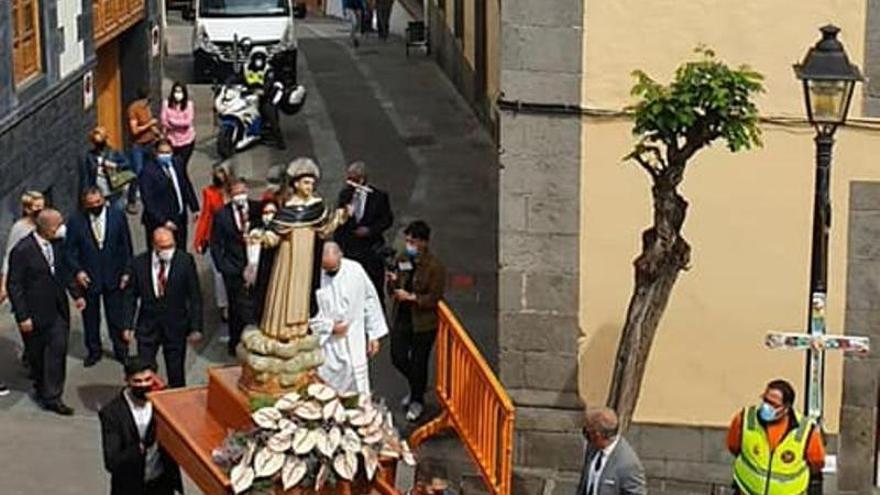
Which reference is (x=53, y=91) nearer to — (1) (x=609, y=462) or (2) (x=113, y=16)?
(2) (x=113, y=16)

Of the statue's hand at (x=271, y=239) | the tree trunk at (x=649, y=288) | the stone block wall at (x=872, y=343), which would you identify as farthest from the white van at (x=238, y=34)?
the statue's hand at (x=271, y=239)

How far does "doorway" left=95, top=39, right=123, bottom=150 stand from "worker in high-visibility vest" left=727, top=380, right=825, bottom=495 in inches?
561

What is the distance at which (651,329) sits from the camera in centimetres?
1380

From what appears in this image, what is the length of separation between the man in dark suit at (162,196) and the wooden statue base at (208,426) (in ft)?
25.9

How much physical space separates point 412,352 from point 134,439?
15.4 ft

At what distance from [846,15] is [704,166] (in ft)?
4.72

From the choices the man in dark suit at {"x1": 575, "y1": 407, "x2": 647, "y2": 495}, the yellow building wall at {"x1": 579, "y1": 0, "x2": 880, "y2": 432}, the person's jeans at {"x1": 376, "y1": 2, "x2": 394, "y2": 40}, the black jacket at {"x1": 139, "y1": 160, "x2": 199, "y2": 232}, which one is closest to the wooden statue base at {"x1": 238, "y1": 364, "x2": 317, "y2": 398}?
the man in dark suit at {"x1": 575, "y1": 407, "x2": 647, "y2": 495}

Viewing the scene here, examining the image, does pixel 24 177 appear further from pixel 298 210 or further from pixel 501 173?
pixel 298 210

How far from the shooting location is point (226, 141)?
26.9 meters

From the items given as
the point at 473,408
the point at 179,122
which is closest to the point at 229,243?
the point at 473,408

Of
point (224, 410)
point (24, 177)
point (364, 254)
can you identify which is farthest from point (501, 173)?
point (24, 177)

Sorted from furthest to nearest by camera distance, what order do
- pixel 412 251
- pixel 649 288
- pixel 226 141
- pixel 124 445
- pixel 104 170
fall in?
pixel 226 141 < pixel 104 170 < pixel 412 251 < pixel 649 288 < pixel 124 445

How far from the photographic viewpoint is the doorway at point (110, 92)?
25766 mm

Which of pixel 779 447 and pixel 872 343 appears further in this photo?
pixel 872 343
